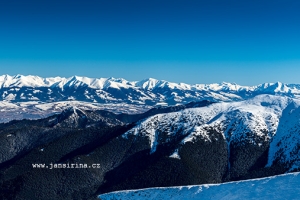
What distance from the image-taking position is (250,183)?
452 ft

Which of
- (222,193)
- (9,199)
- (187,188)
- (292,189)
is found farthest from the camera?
(9,199)

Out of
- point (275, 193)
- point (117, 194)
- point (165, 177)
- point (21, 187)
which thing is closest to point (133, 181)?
point (165, 177)

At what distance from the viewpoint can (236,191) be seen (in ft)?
439

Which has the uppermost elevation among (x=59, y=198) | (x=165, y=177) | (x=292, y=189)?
(x=292, y=189)

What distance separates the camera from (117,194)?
158250 millimetres

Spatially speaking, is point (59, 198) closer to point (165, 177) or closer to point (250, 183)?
point (165, 177)

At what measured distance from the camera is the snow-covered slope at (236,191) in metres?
124

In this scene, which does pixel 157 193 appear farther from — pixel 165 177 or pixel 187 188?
pixel 165 177

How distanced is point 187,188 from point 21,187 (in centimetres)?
11082

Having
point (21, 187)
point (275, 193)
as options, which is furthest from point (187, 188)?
point (21, 187)

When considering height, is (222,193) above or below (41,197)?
above

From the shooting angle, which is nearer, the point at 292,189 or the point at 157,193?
the point at 292,189

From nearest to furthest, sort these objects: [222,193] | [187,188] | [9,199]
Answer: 1. [222,193]
2. [187,188]
3. [9,199]

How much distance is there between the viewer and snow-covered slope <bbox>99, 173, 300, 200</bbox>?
123688 millimetres
